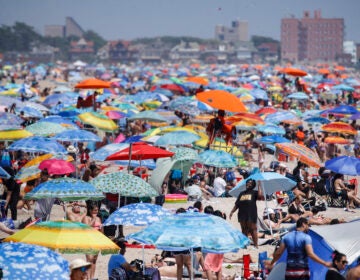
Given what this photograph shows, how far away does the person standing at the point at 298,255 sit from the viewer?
665 centimetres

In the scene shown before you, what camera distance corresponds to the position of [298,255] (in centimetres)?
670

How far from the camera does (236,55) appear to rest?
579ft

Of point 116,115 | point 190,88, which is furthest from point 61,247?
point 190,88

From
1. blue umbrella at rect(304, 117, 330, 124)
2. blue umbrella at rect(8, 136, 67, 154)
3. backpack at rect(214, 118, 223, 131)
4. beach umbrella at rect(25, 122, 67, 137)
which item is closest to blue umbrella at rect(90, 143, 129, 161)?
blue umbrella at rect(8, 136, 67, 154)

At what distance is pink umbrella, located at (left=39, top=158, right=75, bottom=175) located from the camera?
11195 millimetres

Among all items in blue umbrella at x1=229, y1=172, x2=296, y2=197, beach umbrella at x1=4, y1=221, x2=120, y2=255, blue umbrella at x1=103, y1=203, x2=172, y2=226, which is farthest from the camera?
blue umbrella at x1=229, y1=172, x2=296, y2=197

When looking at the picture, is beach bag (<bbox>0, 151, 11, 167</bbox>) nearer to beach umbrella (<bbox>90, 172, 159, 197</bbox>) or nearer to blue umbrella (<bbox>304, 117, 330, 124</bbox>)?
beach umbrella (<bbox>90, 172, 159, 197</bbox>)

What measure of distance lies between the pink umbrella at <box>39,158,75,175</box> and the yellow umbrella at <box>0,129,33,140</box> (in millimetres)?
2442

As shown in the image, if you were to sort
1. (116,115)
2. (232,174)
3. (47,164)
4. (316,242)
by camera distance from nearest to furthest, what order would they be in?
(316,242) → (47,164) → (232,174) → (116,115)

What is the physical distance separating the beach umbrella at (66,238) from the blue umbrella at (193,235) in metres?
0.29

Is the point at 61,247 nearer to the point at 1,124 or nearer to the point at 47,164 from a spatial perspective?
the point at 47,164

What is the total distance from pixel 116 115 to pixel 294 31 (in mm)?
157793

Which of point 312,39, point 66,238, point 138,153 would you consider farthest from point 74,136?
point 312,39

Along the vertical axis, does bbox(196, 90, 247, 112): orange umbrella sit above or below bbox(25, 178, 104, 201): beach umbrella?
above
